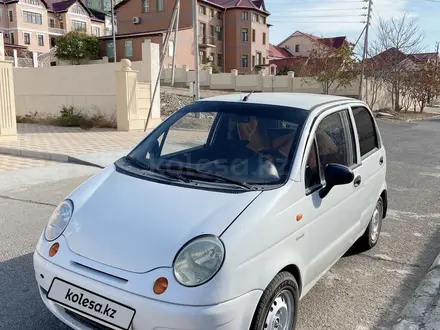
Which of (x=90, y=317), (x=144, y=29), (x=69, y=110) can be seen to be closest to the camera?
(x=90, y=317)

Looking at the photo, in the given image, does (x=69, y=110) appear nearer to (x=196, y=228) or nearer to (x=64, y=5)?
(x=196, y=228)

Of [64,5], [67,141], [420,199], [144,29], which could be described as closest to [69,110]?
[67,141]

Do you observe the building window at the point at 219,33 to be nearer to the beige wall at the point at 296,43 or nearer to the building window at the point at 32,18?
the beige wall at the point at 296,43

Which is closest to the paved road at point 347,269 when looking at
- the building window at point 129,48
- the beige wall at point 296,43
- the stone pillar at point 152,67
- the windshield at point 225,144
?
the windshield at point 225,144

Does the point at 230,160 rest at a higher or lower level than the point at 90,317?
higher

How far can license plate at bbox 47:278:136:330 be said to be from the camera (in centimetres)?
227

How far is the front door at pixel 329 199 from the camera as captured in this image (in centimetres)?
309

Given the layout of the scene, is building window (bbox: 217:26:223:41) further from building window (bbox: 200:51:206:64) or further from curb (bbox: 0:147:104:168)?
curb (bbox: 0:147:104:168)

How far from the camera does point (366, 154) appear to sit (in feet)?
13.8

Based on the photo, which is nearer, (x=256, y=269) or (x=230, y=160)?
(x=256, y=269)

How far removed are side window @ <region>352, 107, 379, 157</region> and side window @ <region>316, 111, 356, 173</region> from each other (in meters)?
0.28

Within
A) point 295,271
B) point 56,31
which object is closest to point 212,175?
point 295,271

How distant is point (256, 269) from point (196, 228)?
418mm

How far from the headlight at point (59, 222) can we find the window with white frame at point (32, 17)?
68.3m
